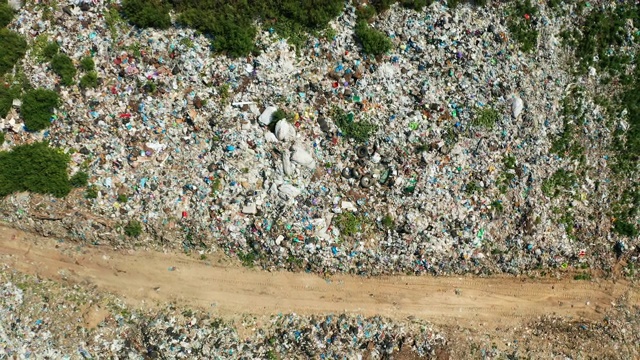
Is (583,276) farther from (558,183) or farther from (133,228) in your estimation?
(133,228)

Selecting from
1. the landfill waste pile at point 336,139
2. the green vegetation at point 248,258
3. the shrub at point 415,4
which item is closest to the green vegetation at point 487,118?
the landfill waste pile at point 336,139

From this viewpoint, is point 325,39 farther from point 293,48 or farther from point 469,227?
point 469,227

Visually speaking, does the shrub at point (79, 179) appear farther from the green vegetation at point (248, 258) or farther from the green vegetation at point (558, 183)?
the green vegetation at point (558, 183)

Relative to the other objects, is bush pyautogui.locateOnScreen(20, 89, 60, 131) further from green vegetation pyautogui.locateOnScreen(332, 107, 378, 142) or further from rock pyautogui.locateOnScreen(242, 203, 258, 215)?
green vegetation pyautogui.locateOnScreen(332, 107, 378, 142)

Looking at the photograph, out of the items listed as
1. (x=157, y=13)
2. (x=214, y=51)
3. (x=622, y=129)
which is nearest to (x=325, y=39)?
(x=214, y=51)

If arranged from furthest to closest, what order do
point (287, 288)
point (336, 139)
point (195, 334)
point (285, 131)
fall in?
point (287, 288) < point (336, 139) < point (195, 334) < point (285, 131)

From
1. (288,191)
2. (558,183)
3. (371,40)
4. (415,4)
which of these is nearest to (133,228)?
(288,191)

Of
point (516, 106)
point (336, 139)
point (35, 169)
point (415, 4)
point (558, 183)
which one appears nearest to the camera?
point (35, 169)
